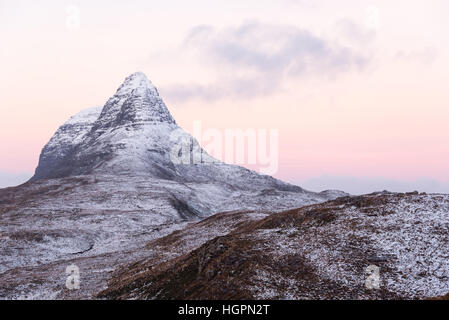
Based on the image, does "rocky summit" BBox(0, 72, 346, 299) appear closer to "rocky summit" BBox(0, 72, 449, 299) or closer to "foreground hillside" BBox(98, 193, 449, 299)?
"rocky summit" BBox(0, 72, 449, 299)

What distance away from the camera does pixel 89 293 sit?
117ft

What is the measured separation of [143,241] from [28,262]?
20.2m

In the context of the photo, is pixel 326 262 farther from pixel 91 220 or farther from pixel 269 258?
pixel 91 220

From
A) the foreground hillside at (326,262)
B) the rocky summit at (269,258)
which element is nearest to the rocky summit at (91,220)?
the rocky summit at (269,258)

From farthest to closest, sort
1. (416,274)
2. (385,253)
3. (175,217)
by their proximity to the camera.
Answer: (175,217) → (385,253) → (416,274)

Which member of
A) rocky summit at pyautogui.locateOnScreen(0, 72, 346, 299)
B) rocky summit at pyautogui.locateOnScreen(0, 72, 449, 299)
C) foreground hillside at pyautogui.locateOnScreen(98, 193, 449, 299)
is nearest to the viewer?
foreground hillside at pyautogui.locateOnScreen(98, 193, 449, 299)

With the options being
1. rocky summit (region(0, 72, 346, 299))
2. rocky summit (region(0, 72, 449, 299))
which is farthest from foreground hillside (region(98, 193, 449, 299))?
rocky summit (region(0, 72, 346, 299))

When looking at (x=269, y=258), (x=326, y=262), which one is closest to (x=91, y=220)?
(x=269, y=258)

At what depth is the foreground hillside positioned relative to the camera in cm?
2652

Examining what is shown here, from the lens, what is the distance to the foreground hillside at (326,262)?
26516 millimetres

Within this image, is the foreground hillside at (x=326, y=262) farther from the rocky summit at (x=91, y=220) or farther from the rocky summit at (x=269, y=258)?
the rocky summit at (x=91, y=220)
